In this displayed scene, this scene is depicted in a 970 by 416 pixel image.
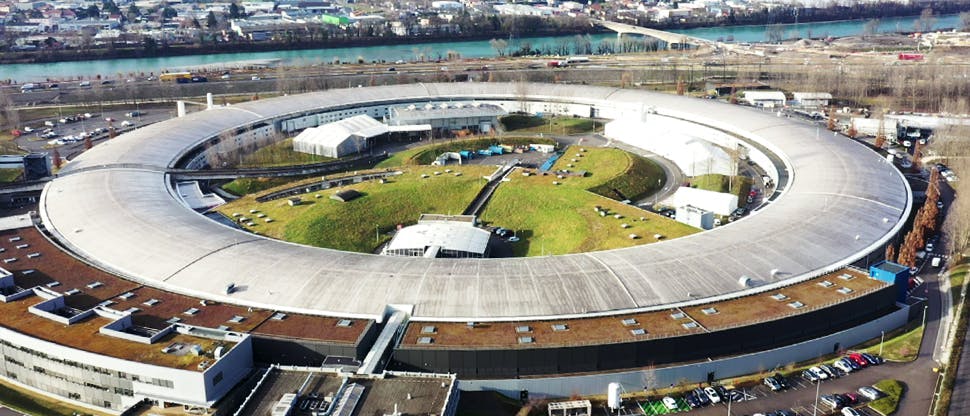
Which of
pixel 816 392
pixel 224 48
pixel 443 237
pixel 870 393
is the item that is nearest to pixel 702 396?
pixel 816 392

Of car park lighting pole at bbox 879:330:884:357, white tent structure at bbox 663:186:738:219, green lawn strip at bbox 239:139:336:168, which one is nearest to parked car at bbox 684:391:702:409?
car park lighting pole at bbox 879:330:884:357

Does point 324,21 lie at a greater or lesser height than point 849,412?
greater

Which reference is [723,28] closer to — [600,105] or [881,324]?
[600,105]

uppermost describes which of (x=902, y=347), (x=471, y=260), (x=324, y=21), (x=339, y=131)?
(x=324, y=21)

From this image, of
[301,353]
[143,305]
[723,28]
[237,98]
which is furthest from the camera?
[723,28]

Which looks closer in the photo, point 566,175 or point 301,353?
point 301,353

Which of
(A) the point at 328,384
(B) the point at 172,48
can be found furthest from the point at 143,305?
(B) the point at 172,48

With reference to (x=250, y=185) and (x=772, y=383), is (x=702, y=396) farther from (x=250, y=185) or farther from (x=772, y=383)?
(x=250, y=185)
